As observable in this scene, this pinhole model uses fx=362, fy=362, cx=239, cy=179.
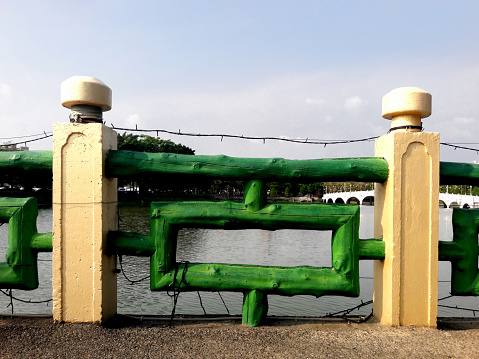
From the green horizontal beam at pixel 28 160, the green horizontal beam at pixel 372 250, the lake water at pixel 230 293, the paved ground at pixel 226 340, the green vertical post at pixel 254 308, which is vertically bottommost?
the lake water at pixel 230 293

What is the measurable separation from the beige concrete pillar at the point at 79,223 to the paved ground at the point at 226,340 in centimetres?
26

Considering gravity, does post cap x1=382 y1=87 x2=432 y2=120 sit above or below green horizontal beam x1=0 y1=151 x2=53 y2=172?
above

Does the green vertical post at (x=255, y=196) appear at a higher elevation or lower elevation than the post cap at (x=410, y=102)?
lower

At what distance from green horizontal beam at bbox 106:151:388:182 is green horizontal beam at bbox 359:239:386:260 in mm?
639

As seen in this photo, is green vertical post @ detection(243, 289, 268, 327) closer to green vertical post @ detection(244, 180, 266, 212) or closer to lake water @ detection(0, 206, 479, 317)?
green vertical post @ detection(244, 180, 266, 212)

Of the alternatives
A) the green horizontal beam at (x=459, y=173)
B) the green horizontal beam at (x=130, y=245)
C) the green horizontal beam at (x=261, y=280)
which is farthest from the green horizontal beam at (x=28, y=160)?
the green horizontal beam at (x=459, y=173)

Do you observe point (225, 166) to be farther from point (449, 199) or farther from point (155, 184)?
point (449, 199)

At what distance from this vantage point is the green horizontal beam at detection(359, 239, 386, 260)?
358 cm

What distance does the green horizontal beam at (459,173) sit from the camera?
12.2ft

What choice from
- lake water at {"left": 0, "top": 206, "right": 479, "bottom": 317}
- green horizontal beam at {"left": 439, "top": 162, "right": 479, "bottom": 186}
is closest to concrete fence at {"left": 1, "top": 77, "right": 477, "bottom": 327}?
green horizontal beam at {"left": 439, "top": 162, "right": 479, "bottom": 186}

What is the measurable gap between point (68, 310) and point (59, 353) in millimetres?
627

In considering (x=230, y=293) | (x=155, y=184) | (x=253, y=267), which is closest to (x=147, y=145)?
(x=155, y=184)

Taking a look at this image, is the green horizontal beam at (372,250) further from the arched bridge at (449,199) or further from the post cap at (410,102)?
the arched bridge at (449,199)

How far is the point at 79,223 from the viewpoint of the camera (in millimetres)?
3463
